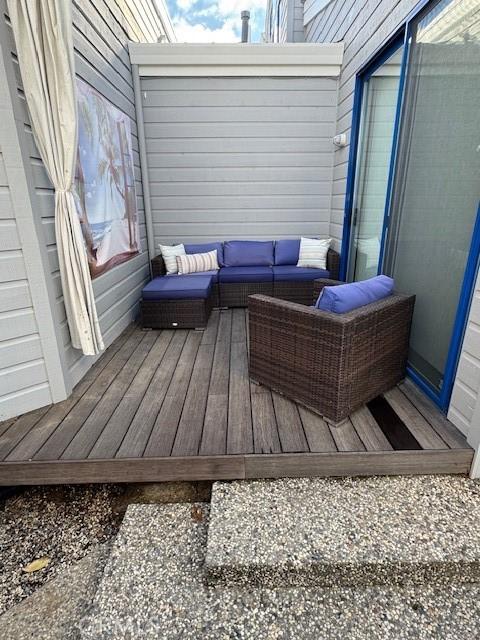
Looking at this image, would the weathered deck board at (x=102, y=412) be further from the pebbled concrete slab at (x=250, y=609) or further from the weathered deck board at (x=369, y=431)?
the weathered deck board at (x=369, y=431)

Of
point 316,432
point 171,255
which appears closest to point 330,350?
point 316,432

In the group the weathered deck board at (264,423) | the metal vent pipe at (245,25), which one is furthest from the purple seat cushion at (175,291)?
the metal vent pipe at (245,25)

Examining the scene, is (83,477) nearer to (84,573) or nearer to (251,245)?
(84,573)

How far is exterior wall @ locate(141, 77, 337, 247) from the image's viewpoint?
4273 mm

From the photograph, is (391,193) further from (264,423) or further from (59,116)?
(59,116)

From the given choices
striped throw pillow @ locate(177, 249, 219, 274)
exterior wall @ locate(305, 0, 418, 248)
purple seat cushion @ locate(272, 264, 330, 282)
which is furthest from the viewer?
striped throw pillow @ locate(177, 249, 219, 274)

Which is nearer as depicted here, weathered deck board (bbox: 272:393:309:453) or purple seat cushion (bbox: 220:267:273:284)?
weathered deck board (bbox: 272:393:309:453)

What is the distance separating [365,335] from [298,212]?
3206mm

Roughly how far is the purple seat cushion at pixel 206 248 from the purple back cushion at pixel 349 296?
266cm

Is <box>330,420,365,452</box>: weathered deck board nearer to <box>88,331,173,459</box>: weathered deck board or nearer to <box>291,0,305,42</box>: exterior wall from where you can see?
<box>88,331,173,459</box>: weathered deck board

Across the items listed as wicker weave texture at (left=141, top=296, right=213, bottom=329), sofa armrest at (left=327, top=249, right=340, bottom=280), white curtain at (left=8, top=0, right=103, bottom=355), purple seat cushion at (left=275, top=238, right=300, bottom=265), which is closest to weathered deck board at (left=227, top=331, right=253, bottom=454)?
wicker weave texture at (left=141, top=296, right=213, bottom=329)

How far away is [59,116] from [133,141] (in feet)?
7.86

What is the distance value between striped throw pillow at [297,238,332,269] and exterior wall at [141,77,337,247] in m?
0.49

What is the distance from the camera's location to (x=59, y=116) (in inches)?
76.9
